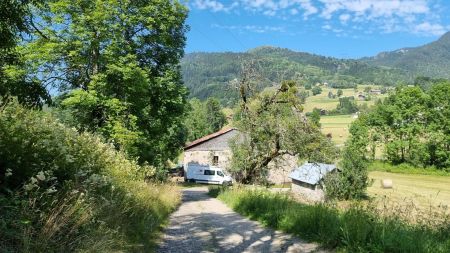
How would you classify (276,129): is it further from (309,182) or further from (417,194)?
(309,182)

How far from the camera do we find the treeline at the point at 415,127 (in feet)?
216

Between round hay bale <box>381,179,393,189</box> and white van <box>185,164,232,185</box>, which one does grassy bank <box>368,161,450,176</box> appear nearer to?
round hay bale <box>381,179,393,189</box>

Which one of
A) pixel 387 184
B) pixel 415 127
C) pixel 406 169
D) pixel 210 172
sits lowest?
pixel 387 184

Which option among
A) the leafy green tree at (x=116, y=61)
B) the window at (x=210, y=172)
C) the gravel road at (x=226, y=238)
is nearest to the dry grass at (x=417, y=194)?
the gravel road at (x=226, y=238)

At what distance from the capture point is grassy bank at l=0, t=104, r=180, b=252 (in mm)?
5031

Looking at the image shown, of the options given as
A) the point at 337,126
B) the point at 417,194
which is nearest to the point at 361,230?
the point at 417,194

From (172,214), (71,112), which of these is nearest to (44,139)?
(172,214)

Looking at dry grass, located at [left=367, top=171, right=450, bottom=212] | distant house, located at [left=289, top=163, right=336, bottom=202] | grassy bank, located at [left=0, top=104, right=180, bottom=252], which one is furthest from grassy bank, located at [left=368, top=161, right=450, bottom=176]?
grassy bank, located at [left=0, top=104, right=180, bottom=252]

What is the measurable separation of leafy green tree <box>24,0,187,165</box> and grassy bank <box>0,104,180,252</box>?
34.4ft

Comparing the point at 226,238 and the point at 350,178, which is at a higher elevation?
the point at 350,178

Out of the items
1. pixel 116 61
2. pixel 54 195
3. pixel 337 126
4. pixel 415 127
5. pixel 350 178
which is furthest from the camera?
pixel 337 126

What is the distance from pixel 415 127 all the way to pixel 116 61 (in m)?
60.9

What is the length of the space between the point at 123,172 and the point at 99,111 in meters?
11.8

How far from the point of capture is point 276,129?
2320 centimetres
